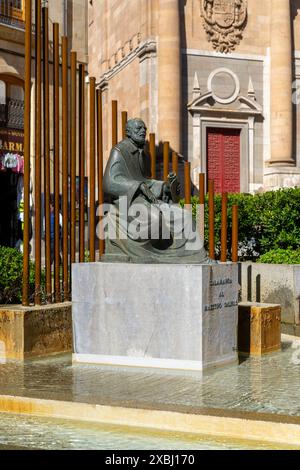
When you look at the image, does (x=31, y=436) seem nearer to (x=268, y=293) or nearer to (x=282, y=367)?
(x=282, y=367)

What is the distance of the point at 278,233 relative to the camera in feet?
51.8

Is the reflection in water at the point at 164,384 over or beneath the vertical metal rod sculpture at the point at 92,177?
beneath

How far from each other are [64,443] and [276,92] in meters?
24.3

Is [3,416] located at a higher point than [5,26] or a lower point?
lower

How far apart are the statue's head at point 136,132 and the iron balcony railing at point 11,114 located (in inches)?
689

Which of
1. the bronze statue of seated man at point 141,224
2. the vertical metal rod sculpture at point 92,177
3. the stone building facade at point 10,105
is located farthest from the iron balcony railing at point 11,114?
the bronze statue of seated man at point 141,224

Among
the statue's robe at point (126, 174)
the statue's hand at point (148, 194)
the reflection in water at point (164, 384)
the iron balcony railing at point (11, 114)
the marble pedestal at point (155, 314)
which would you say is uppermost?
the iron balcony railing at point (11, 114)

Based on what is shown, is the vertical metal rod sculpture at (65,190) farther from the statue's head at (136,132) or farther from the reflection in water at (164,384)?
the reflection in water at (164,384)

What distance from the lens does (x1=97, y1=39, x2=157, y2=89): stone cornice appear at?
87.0ft

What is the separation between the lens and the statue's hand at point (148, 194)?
28.8ft

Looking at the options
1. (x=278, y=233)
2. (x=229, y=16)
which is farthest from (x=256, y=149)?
(x=278, y=233)

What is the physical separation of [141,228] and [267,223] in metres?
7.63
